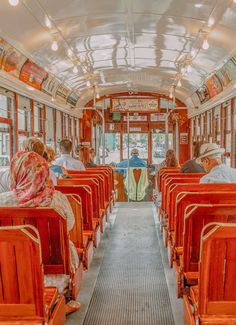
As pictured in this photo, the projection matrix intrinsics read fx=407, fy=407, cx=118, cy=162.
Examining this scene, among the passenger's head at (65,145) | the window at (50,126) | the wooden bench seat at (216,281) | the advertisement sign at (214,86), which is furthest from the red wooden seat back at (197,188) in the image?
the window at (50,126)

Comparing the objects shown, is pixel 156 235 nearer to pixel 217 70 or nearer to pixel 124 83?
pixel 217 70

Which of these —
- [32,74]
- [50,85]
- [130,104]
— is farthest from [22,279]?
[50,85]

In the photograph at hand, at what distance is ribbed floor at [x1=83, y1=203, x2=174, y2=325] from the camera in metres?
3.16

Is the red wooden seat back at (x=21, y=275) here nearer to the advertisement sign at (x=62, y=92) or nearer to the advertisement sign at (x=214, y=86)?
the advertisement sign at (x=214, y=86)

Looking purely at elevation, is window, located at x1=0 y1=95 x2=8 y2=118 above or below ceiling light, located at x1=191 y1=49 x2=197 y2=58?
below

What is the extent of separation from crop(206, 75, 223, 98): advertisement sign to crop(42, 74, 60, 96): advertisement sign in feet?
11.9

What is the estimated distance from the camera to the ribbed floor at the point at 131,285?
3.16 m

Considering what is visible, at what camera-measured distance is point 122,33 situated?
21.5ft

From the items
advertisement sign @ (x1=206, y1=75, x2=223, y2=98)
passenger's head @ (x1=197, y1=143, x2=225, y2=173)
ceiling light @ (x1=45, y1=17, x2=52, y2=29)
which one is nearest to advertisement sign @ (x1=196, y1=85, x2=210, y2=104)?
advertisement sign @ (x1=206, y1=75, x2=223, y2=98)

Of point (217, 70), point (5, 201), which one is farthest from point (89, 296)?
point (217, 70)

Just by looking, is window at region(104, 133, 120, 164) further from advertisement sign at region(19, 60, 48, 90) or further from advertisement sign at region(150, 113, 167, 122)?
advertisement sign at region(19, 60, 48, 90)

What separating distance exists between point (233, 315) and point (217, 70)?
701 centimetres

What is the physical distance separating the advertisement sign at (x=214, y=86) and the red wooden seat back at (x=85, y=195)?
585 cm

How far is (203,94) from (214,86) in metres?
1.53
